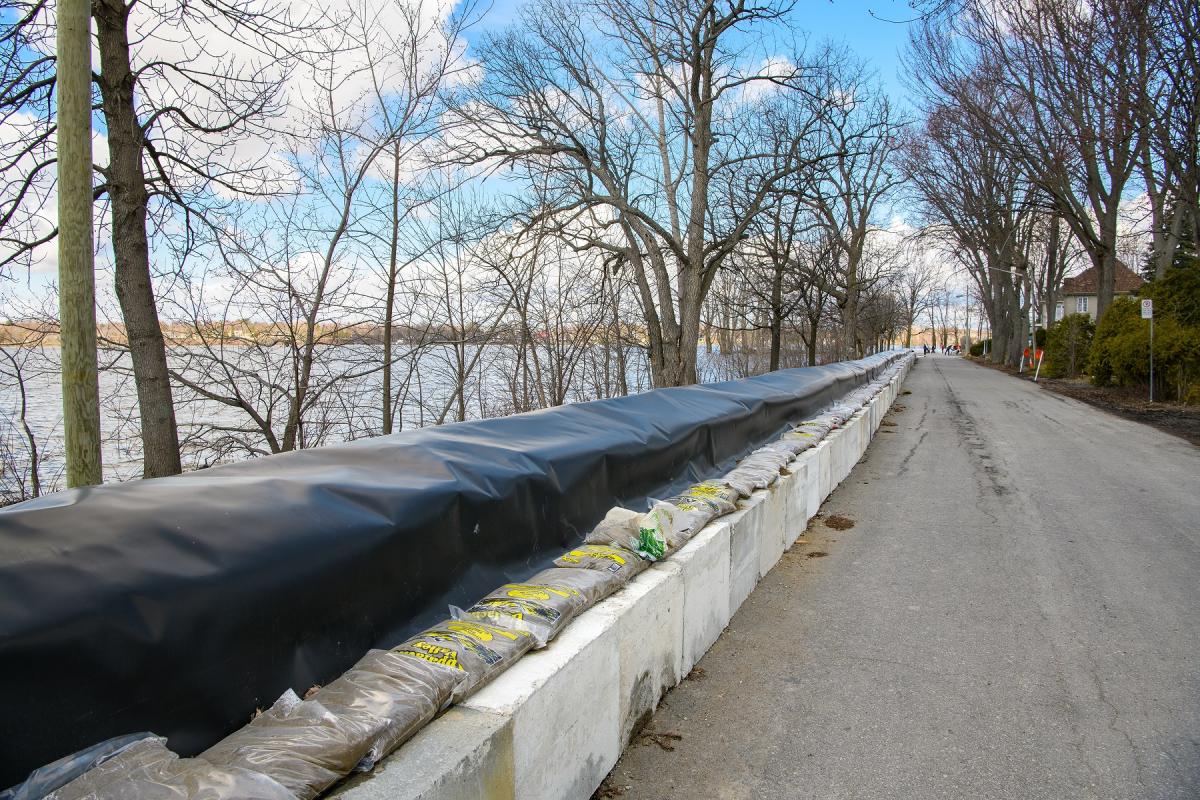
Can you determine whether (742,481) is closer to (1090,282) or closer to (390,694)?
(390,694)

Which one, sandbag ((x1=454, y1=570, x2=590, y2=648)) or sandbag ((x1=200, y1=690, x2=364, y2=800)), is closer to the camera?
sandbag ((x1=200, y1=690, x2=364, y2=800))

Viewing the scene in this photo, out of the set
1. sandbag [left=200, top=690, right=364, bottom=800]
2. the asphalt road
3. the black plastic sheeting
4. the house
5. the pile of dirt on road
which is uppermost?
the house

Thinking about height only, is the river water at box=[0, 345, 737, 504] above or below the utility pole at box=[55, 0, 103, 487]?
below

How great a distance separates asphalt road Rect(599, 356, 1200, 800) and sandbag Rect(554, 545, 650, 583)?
0.69 m

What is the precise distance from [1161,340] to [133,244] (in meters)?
22.1

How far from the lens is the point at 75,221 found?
3809mm

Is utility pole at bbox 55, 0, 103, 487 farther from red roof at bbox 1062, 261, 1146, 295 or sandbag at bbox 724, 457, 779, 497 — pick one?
red roof at bbox 1062, 261, 1146, 295

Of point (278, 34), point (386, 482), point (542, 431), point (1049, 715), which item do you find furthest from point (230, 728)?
point (278, 34)

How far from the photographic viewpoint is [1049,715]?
3.13 metres

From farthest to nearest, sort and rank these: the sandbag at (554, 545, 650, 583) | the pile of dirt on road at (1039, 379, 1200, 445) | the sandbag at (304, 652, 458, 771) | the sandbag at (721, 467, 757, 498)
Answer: the pile of dirt on road at (1039, 379, 1200, 445)
the sandbag at (721, 467, 757, 498)
the sandbag at (554, 545, 650, 583)
the sandbag at (304, 652, 458, 771)

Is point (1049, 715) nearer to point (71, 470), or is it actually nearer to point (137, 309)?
point (71, 470)

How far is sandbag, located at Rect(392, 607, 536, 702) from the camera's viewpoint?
211cm

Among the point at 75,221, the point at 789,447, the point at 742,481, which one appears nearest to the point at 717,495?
the point at 742,481

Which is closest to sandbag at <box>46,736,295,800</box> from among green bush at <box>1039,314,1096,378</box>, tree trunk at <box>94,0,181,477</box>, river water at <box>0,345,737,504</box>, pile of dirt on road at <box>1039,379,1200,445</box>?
tree trunk at <box>94,0,181,477</box>
